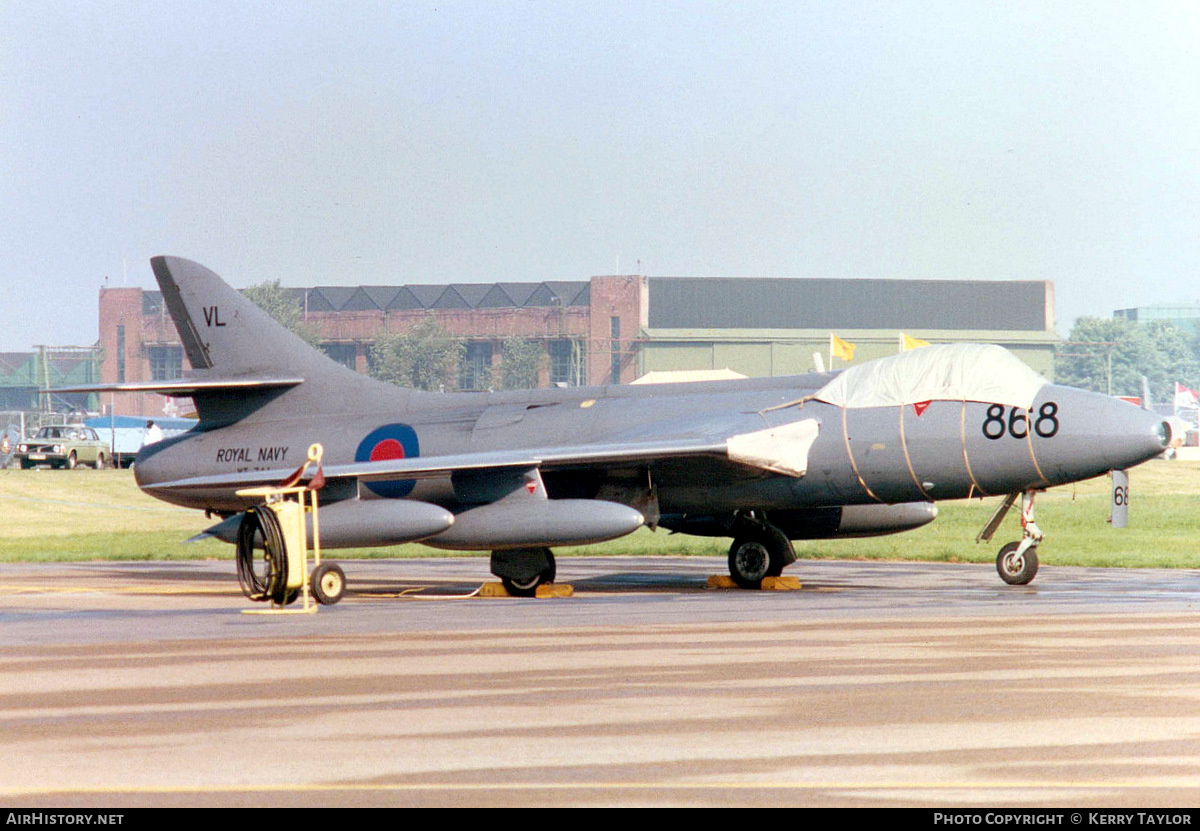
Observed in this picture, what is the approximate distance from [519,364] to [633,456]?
103084 mm

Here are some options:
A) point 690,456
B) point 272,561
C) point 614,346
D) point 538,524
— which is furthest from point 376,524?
point 614,346

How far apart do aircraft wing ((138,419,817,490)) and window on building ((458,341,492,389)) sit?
105893mm

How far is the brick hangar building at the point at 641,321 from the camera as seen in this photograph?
120000mm

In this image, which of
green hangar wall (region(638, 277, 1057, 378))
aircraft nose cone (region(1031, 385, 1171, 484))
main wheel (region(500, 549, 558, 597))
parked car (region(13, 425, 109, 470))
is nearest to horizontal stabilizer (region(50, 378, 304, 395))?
main wheel (region(500, 549, 558, 597))

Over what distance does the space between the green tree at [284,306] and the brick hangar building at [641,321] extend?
1.24 metres

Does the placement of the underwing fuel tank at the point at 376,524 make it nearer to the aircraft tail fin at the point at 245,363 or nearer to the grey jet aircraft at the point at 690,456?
the grey jet aircraft at the point at 690,456

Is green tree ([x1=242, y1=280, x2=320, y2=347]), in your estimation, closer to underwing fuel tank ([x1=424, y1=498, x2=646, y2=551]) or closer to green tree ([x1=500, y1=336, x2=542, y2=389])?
green tree ([x1=500, y1=336, x2=542, y2=389])

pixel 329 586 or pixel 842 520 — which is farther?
pixel 842 520

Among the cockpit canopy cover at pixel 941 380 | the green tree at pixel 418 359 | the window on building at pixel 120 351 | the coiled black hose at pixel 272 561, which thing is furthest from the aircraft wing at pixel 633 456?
the window on building at pixel 120 351

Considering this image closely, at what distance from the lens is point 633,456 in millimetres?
17688

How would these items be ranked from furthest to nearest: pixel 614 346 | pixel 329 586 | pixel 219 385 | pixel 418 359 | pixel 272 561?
pixel 614 346
pixel 418 359
pixel 219 385
pixel 329 586
pixel 272 561

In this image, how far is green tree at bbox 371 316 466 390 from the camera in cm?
11862

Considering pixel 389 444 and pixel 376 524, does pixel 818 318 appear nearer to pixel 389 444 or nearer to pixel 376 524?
pixel 389 444
